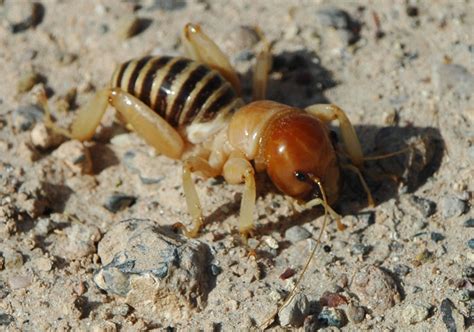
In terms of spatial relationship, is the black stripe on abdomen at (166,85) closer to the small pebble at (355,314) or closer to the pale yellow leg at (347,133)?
the pale yellow leg at (347,133)

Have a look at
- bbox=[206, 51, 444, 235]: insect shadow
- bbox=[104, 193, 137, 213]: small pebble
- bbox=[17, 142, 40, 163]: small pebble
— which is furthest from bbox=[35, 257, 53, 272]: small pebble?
bbox=[206, 51, 444, 235]: insect shadow

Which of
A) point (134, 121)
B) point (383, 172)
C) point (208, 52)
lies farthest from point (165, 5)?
point (383, 172)

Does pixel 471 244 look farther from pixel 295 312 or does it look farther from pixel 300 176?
pixel 295 312

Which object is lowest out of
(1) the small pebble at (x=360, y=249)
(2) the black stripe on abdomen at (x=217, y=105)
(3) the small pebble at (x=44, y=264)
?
(1) the small pebble at (x=360, y=249)

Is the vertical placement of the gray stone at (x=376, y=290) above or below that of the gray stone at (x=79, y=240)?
below

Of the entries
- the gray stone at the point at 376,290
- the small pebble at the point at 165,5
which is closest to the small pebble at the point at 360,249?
the gray stone at the point at 376,290

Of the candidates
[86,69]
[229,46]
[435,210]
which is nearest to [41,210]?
[86,69]

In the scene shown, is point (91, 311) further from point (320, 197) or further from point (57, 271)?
point (320, 197)

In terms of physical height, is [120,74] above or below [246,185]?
above
